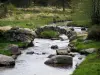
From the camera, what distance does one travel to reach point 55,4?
6275 inches

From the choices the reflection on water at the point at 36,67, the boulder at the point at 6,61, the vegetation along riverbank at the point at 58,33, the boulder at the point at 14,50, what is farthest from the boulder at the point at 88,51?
the boulder at the point at 6,61

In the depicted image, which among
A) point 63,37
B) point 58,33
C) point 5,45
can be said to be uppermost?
point 5,45

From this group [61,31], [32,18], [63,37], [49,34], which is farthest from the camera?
[32,18]

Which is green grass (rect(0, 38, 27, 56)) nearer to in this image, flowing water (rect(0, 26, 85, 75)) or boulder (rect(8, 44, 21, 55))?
boulder (rect(8, 44, 21, 55))

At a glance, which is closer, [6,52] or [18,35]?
[6,52]

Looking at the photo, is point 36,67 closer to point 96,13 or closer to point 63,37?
point 63,37

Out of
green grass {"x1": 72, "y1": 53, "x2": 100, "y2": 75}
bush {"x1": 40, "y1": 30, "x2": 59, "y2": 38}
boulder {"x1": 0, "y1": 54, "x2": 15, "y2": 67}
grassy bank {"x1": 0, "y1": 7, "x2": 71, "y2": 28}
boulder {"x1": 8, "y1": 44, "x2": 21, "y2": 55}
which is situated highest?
green grass {"x1": 72, "y1": 53, "x2": 100, "y2": 75}

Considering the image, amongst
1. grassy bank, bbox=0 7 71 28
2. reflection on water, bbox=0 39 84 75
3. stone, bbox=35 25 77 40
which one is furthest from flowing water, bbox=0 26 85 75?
grassy bank, bbox=0 7 71 28

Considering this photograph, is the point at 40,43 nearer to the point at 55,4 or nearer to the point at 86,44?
the point at 86,44

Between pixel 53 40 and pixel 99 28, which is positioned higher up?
pixel 99 28

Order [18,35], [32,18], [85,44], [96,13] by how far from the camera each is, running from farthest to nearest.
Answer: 1. [32,18]
2. [96,13]
3. [18,35]
4. [85,44]

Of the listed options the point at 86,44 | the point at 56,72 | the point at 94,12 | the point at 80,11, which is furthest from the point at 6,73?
the point at 80,11

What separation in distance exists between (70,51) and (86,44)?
3.95m

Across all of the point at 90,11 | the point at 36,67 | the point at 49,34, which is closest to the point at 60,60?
the point at 36,67
